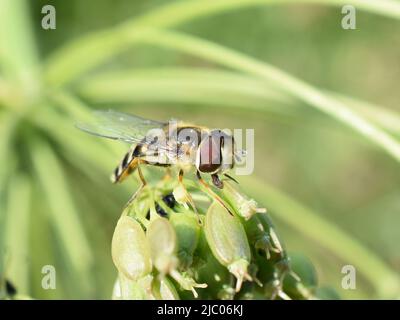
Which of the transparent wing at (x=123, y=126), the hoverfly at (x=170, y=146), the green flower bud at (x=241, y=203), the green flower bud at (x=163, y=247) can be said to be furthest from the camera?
the transparent wing at (x=123, y=126)

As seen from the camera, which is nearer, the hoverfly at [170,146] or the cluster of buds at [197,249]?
the cluster of buds at [197,249]

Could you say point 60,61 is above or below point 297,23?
below

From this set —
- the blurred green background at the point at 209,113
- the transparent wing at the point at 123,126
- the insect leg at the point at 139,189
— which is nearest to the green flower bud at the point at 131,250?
the insect leg at the point at 139,189

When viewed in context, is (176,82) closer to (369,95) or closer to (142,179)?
(142,179)

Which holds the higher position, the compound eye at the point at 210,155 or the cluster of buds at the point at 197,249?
the compound eye at the point at 210,155

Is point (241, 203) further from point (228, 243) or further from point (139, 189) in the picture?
point (139, 189)

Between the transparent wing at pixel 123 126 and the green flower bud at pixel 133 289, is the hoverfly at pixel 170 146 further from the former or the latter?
the green flower bud at pixel 133 289
